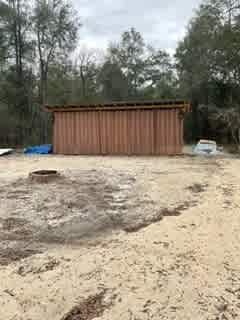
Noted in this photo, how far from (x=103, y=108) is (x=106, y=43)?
42.7ft

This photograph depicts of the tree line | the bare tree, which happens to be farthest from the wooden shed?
the bare tree

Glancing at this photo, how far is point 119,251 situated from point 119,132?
874 centimetres

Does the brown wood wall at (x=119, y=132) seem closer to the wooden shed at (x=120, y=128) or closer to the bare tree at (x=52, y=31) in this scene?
the wooden shed at (x=120, y=128)

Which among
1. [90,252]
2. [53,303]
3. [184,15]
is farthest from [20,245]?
[184,15]

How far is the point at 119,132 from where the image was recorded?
37.8ft

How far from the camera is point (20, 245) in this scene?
3.15 metres

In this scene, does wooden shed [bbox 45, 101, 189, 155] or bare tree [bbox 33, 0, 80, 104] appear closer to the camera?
wooden shed [bbox 45, 101, 189, 155]

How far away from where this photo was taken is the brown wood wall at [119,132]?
11.1 meters

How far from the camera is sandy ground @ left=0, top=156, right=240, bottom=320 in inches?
85.9

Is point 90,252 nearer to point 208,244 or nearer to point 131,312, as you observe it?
point 131,312

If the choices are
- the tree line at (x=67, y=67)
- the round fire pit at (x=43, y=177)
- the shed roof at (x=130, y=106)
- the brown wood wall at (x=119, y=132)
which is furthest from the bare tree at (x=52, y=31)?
the round fire pit at (x=43, y=177)

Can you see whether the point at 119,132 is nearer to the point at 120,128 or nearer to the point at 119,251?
the point at 120,128

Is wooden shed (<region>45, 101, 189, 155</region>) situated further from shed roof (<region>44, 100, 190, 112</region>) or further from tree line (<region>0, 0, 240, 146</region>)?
tree line (<region>0, 0, 240, 146</region>)

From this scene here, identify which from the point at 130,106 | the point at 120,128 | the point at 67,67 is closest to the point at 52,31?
the point at 67,67
